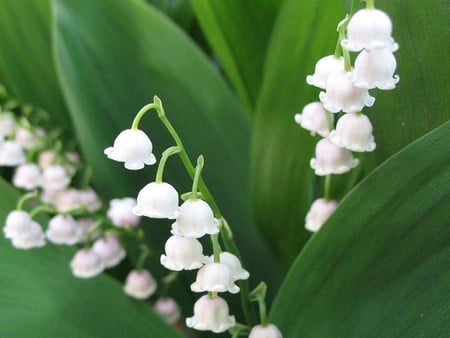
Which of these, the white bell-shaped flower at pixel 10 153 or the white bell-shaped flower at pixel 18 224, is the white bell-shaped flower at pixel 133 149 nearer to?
the white bell-shaped flower at pixel 18 224

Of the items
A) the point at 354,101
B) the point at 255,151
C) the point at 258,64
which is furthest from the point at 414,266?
the point at 258,64

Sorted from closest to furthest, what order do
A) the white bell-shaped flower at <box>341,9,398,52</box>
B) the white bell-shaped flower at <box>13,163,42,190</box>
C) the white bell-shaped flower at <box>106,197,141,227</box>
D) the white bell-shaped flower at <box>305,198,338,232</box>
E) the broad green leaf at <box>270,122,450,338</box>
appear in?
the white bell-shaped flower at <box>341,9,398,52</box> → the broad green leaf at <box>270,122,450,338</box> → the white bell-shaped flower at <box>305,198,338,232</box> → the white bell-shaped flower at <box>106,197,141,227</box> → the white bell-shaped flower at <box>13,163,42,190</box>

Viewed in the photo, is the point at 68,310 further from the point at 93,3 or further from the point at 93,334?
the point at 93,3

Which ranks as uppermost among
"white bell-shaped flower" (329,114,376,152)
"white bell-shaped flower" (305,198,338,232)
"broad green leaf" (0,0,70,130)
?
"broad green leaf" (0,0,70,130)

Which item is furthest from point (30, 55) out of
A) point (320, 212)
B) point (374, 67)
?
point (374, 67)

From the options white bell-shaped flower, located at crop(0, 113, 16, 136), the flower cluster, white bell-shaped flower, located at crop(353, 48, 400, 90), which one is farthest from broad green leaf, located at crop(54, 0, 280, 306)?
white bell-shaped flower, located at crop(353, 48, 400, 90)

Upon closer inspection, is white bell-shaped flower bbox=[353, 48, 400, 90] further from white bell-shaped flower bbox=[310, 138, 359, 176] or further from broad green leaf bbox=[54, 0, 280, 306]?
broad green leaf bbox=[54, 0, 280, 306]
